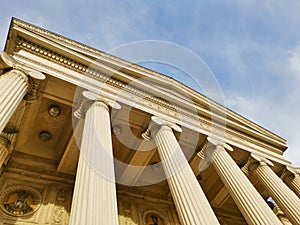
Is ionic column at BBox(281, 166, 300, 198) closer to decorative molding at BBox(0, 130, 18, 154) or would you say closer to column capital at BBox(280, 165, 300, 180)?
column capital at BBox(280, 165, 300, 180)

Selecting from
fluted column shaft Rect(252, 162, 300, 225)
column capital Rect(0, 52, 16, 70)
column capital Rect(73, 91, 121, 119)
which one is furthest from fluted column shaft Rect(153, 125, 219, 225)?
column capital Rect(0, 52, 16, 70)

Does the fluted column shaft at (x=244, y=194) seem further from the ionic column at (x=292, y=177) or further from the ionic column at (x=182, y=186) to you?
the ionic column at (x=292, y=177)

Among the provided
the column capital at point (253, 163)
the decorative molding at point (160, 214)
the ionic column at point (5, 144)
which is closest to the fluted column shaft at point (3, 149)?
the ionic column at point (5, 144)

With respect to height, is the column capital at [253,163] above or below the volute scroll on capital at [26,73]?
below

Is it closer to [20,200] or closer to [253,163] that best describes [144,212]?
[20,200]

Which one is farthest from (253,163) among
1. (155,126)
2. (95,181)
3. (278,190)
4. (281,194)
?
(95,181)

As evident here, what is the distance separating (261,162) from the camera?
14.6 metres

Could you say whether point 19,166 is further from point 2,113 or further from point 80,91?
point 2,113

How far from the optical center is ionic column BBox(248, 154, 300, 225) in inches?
452

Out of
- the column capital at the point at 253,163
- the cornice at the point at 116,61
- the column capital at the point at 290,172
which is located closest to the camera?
the cornice at the point at 116,61

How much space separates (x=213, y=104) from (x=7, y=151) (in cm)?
1225

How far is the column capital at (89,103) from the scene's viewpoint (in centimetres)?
1087

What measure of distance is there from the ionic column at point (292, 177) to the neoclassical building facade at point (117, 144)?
0.25 feet

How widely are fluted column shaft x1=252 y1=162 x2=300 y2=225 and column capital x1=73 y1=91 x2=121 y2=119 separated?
885 centimetres
